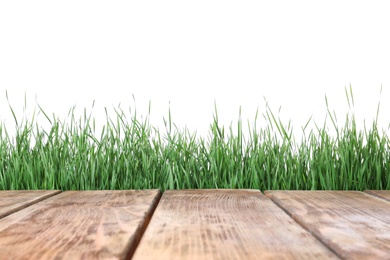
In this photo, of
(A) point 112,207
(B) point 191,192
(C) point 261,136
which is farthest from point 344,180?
(A) point 112,207

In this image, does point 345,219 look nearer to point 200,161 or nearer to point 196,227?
point 196,227

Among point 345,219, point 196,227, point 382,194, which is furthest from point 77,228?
point 382,194

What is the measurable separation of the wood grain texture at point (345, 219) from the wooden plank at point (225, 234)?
0.03m

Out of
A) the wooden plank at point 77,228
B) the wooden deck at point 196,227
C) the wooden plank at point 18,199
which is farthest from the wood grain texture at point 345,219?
the wooden plank at point 18,199

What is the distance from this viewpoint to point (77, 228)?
1.04m

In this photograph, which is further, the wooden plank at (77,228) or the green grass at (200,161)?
the green grass at (200,161)

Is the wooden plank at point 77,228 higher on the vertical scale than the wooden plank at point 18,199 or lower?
lower

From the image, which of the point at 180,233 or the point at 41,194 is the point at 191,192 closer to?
the point at 41,194

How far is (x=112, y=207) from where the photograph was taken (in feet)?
4.42

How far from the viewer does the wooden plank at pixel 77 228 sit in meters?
0.84

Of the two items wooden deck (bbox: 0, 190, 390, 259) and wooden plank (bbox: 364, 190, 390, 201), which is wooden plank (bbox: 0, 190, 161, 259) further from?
wooden plank (bbox: 364, 190, 390, 201)

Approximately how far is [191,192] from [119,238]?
79 centimetres

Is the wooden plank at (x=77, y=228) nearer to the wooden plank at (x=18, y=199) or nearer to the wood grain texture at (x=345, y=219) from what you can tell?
the wooden plank at (x=18, y=199)

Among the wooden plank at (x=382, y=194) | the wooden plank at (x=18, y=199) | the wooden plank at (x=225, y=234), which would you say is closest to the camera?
the wooden plank at (x=225, y=234)
